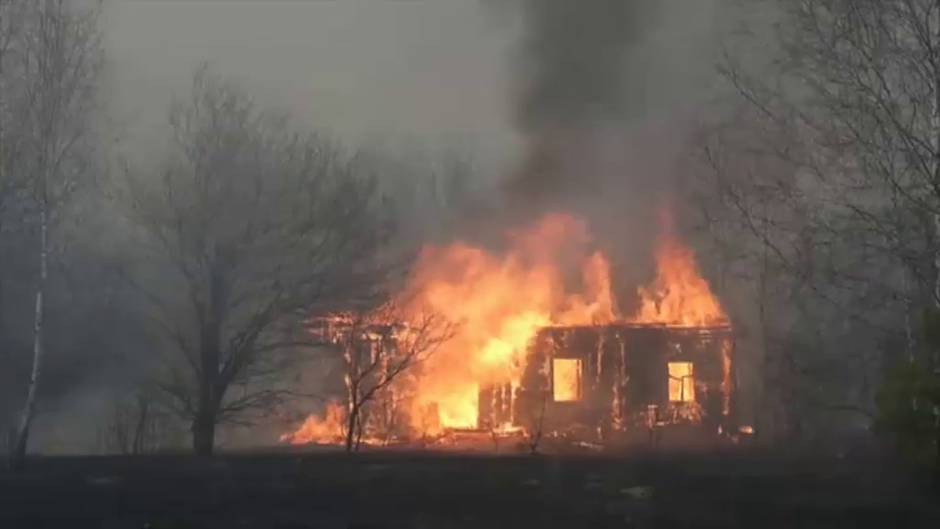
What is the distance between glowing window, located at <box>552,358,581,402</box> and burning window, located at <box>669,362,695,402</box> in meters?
2.21

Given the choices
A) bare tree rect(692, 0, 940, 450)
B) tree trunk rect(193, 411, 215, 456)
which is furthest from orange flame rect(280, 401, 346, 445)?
bare tree rect(692, 0, 940, 450)

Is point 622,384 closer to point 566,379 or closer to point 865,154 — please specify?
point 566,379

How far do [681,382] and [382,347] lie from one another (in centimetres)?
725

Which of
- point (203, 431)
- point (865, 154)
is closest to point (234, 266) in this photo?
point (203, 431)

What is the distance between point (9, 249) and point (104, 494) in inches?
320

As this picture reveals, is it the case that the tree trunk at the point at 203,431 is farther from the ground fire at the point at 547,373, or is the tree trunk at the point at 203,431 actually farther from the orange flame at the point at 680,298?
the orange flame at the point at 680,298

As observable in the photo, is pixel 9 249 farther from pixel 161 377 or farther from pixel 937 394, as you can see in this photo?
A: pixel 937 394

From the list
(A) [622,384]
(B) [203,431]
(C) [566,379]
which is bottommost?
(B) [203,431]

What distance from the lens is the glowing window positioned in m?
23.2

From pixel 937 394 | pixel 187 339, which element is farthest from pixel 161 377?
pixel 937 394

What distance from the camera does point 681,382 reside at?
23469mm

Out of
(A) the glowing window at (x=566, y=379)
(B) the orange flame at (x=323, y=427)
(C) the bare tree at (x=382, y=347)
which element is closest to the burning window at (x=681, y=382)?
(A) the glowing window at (x=566, y=379)

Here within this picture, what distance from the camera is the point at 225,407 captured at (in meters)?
19.9

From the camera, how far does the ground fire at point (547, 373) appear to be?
2312 cm
